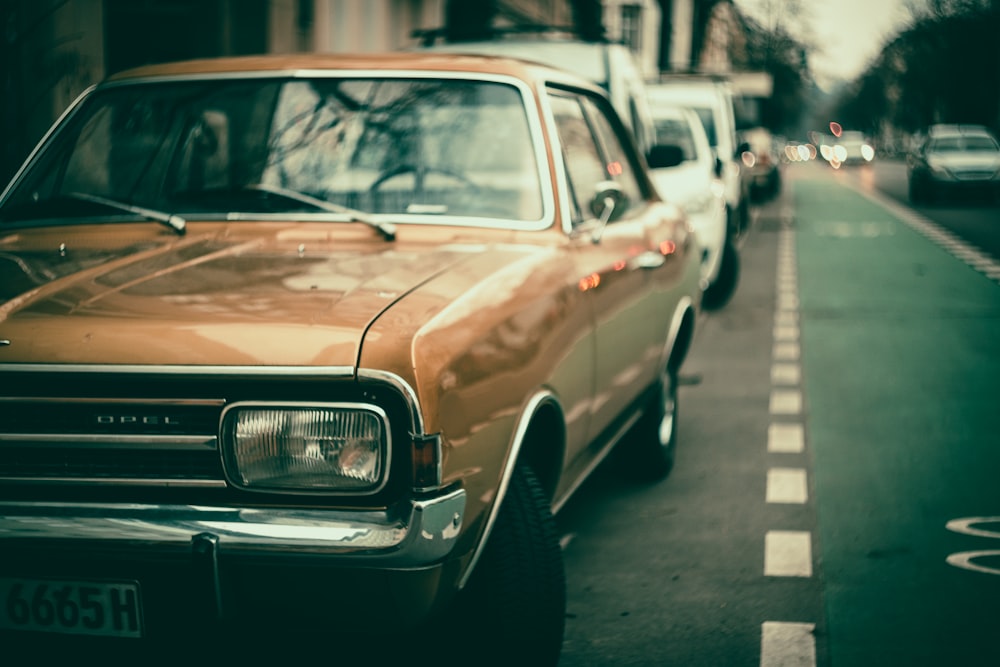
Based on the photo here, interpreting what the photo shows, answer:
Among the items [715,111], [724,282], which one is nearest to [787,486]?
[724,282]

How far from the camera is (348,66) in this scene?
4668mm

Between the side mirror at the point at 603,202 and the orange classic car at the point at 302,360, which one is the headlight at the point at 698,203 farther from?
the orange classic car at the point at 302,360

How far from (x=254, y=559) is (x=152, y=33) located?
1143 centimetres

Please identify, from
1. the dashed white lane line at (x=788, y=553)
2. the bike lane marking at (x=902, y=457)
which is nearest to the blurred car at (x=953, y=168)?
the bike lane marking at (x=902, y=457)

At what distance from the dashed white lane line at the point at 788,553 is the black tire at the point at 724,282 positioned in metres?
8.07

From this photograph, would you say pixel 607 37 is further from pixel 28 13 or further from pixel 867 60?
pixel 867 60

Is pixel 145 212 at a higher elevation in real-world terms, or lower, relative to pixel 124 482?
higher

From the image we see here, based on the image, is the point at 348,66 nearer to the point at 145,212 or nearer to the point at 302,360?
the point at 145,212

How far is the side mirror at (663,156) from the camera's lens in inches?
244

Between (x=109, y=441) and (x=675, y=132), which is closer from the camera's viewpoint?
(x=109, y=441)

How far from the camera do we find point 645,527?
553 centimetres

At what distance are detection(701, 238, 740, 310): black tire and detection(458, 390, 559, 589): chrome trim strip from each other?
992 centimetres

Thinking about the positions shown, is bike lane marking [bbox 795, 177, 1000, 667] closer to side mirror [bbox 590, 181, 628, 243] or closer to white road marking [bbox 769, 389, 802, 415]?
white road marking [bbox 769, 389, 802, 415]

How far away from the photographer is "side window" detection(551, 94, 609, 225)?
15.4ft
